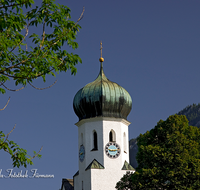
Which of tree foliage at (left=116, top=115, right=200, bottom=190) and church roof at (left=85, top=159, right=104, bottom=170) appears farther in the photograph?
church roof at (left=85, top=159, right=104, bottom=170)

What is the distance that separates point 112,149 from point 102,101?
413cm

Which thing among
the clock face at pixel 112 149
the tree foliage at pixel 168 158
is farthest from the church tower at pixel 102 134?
the tree foliage at pixel 168 158

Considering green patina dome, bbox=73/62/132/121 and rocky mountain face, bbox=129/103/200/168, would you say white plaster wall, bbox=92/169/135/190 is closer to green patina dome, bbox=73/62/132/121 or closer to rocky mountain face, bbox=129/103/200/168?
green patina dome, bbox=73/62/132/121

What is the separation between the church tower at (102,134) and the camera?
1352 inches

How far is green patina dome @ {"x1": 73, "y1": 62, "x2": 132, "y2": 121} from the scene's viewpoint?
119ft

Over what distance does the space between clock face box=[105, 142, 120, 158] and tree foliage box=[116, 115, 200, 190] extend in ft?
24.9

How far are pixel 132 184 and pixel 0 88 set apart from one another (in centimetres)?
1765

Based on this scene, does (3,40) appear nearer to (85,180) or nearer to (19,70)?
(19,70)

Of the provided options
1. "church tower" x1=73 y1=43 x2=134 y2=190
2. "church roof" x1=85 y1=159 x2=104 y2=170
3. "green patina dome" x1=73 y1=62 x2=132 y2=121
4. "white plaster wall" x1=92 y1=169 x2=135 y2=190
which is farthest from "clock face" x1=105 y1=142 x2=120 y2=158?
"green patina dome" x1=73 y1=62 x2=132 y2=121

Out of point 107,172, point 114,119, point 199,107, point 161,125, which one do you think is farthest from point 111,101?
point 199,107

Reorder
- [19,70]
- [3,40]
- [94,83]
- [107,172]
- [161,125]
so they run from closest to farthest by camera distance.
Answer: [3,40] < [19,70] < [161,125] < [107,172] < [94,83]

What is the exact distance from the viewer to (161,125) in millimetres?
26734

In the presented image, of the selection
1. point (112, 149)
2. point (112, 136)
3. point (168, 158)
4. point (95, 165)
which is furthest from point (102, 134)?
point (168, 158)

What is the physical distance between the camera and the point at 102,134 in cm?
3562
